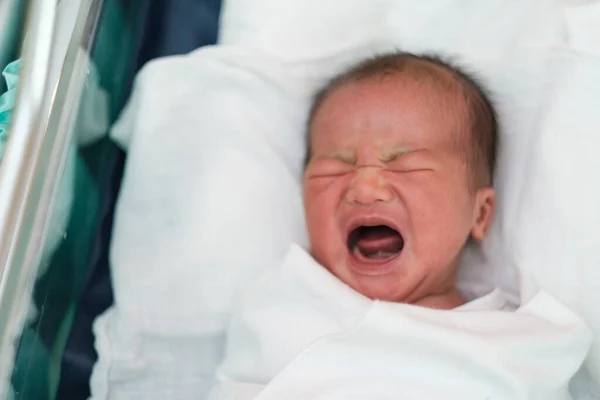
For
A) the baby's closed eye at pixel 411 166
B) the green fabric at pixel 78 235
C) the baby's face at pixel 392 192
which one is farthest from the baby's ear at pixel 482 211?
the green fabric at pixel 78 235

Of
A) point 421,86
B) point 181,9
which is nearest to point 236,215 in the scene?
point 421,86

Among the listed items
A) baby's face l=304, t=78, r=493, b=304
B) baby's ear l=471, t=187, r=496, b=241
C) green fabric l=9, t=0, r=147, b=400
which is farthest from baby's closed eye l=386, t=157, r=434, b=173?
green fabric l=9, t=0, r=147, b=400

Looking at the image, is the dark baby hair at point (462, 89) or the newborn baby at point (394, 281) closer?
the newborn baby at point (394, 281)

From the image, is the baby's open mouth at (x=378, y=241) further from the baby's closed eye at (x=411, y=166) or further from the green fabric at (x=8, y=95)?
the green fabric at (x=8, y=95)

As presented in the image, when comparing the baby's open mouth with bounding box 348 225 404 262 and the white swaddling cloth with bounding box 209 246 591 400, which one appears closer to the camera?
the white swaddling cloth with bounding box 209 246 591 400

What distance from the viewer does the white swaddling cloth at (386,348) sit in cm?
94

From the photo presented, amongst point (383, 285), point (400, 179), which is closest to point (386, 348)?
point (383, 285)

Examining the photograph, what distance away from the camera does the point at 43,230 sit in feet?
2.94

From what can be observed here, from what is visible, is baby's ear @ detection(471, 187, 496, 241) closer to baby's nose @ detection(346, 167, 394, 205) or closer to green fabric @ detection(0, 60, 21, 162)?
baby's nose @ detection(346, 167, 394, 205)

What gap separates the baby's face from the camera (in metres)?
1.07

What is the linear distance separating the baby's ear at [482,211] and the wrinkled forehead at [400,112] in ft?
0.29

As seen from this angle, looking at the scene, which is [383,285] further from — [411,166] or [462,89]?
[462,89]

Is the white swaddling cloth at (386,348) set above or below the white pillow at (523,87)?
below

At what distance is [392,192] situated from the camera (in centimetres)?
107
